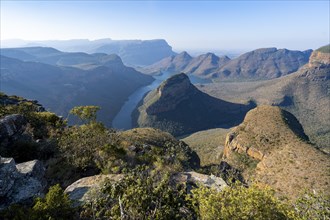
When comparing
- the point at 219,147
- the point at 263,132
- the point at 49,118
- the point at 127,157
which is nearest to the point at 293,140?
the point at 263,132

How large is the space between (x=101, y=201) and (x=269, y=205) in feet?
27.8

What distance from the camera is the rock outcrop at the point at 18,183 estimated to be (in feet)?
48.1

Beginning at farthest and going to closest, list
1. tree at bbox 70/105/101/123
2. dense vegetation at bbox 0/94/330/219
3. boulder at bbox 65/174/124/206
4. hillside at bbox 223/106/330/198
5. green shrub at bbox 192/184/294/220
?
1. hillside at bbox 223/106/330/198
2. tree at bbox 70/105/101/123
3. boulder at bbox 65/174/124/206
4. dense vegetation at bbox 0/94/330/219
5. green shrub at bbox 192/184/294/220

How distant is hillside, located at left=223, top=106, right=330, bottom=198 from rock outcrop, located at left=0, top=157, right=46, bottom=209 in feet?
103

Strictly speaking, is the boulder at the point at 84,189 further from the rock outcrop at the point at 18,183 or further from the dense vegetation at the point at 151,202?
the rock outcrop at the point at 18,183

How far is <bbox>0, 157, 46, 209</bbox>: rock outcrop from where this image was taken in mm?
14663

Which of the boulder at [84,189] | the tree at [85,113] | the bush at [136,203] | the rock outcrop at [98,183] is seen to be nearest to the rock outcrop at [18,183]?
the boulder at [84,189]

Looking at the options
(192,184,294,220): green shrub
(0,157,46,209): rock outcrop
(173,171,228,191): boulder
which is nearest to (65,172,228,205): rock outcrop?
(173,171,228,191): boulder

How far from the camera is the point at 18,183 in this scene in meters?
15.6

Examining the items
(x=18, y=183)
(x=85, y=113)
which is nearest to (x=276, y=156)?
(x=85, y=113)

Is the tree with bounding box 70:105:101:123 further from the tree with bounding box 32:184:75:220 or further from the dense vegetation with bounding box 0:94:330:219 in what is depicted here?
the tree with bounding box 32:184:75:220

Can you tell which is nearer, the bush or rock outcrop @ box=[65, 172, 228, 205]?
the bush

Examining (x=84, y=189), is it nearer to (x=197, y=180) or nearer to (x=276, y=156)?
(x=197, y=180)

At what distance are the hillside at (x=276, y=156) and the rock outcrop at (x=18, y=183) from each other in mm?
31341
